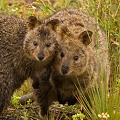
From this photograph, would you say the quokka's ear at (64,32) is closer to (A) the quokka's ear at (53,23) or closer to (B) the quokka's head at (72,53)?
(B) the quokka's head at (72,53)

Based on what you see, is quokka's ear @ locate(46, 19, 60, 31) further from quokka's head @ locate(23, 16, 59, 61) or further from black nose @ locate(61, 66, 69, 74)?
black nose @ locate(61, 66, 69, 74)

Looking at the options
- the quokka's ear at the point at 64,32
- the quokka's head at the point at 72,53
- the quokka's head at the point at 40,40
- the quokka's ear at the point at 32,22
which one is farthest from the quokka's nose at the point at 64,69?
the quokka's ear at the point at 32,22

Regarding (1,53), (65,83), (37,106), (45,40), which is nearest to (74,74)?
(65,83)

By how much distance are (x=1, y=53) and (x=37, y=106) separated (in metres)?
1.75

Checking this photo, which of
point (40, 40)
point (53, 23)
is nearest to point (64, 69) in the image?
point (40, 40)

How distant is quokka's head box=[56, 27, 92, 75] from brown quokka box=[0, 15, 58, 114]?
15 centimetres

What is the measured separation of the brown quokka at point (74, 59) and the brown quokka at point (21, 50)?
0.52 feet

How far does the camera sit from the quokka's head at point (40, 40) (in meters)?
5.20

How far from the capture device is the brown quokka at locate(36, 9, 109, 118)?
5.30 meters

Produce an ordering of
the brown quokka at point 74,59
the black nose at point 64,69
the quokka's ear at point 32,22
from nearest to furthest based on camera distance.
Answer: the black nose at point 64,69, the brown quokka at point 74,59, the quokka's ear at point 32,22

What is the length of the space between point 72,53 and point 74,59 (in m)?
0.10

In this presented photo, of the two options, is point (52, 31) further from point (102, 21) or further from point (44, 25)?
point (102, 21)

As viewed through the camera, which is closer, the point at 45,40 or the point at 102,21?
the point at 45,40

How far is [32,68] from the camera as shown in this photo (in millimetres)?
5641
